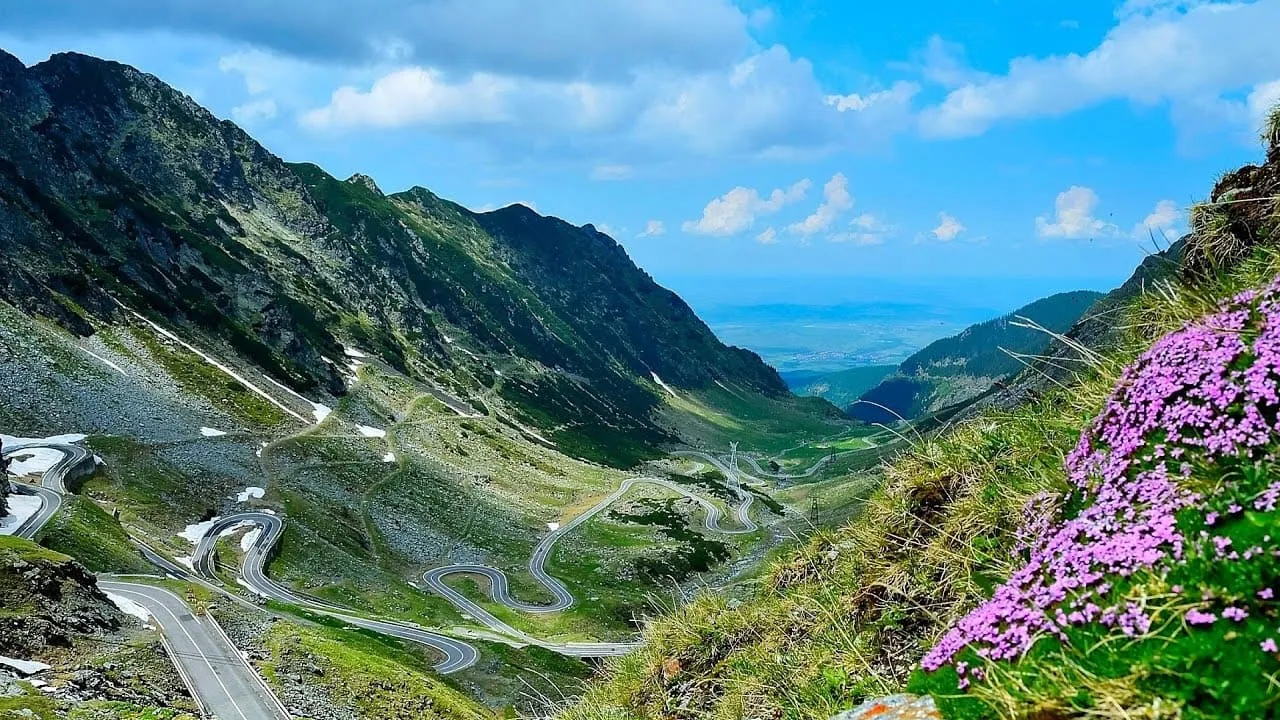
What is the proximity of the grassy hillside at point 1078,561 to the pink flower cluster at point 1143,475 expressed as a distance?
0.07 feet

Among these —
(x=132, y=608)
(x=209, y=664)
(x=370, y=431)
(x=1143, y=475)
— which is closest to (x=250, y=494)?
(x=370, y=431)

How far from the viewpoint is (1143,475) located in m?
7.12

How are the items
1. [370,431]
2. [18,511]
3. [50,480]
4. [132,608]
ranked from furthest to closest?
[370,431]
[50,480]
[18,511]
[132,608]

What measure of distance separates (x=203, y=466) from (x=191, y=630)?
63.5 meters

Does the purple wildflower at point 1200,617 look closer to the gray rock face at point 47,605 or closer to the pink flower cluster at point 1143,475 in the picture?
the pink flower cluster at point 1143,475

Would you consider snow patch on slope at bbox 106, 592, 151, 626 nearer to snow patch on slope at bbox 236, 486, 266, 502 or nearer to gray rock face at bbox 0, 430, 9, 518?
gray rock face at bbox 0, 430, 9, 518

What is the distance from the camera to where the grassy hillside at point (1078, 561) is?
5.47 metres

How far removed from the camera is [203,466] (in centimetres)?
11025

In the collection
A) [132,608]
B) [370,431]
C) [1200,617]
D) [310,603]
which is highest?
[1200,617]

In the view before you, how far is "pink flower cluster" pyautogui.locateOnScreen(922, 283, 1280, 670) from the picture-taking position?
247 inches

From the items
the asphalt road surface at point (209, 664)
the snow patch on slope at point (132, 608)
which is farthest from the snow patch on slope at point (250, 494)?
the snow patch on slope at point (132, 608)

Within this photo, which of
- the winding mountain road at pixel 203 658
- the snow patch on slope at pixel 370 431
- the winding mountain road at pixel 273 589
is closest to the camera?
the winding mountain road at pixel 203 658

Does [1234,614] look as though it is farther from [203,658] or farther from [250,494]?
[250,494]

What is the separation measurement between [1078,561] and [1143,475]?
1.19m
